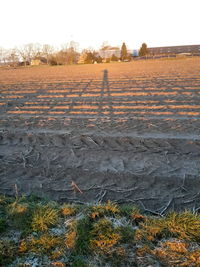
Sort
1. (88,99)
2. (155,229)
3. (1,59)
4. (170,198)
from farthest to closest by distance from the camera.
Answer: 1. (1,59)
2. (88,99)
3. (170,198)
4. (155,229)

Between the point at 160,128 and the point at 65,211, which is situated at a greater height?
the point at 160,128

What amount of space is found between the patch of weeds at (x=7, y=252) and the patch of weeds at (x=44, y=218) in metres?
0.35

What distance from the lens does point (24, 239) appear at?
8.95ft

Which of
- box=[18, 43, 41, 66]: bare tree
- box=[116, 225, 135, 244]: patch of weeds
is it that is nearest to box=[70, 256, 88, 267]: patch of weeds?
box=[116, 225, 135, 244]: patch of weeds

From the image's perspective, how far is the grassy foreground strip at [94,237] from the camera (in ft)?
7.93

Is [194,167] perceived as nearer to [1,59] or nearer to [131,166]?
[131,166]

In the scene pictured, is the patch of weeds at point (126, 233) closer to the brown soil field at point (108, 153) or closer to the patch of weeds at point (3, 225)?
the brown soil field at point (108, 153)

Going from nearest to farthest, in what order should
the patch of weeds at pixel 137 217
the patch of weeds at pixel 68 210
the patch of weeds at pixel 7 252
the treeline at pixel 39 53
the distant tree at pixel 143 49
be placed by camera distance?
the patch of weeds at pixel 7 252 < the patch of weeds at pixel 137 217 < the patch of weeds at pixel 68 210 < the distant tree at pixel 143 49 < the treeline at pixel 39 53

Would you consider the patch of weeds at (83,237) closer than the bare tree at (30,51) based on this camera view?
Yes

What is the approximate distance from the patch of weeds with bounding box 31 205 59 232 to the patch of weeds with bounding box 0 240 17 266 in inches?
13.8

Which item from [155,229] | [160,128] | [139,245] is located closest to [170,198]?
[155,229]

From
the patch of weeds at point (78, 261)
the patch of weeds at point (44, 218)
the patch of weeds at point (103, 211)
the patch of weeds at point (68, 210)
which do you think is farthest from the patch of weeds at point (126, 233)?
the patch of weeds at point (44, 218)

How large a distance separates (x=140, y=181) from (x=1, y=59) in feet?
387

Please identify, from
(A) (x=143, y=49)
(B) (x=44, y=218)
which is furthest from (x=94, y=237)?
(A) (x=143, y=49)
